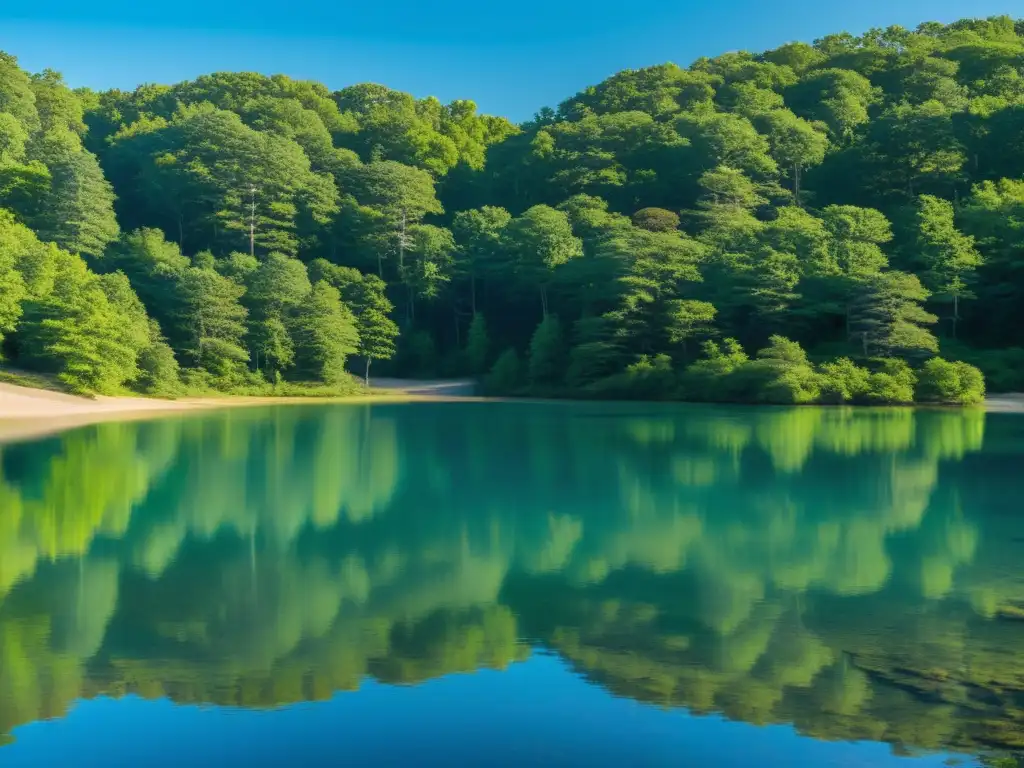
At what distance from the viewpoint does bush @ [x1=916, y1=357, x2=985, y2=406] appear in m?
35.5

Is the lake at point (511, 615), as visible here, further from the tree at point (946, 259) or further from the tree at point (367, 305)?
the tree at point (367, 305)

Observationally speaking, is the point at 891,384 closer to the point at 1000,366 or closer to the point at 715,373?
the point at 1000,366

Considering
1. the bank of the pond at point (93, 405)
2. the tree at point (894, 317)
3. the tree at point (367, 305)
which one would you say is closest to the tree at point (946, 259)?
the tree at point (894, 317)

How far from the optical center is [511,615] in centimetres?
865

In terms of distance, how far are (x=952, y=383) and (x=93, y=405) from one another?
2885 cm

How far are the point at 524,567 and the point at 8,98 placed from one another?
2430 inches

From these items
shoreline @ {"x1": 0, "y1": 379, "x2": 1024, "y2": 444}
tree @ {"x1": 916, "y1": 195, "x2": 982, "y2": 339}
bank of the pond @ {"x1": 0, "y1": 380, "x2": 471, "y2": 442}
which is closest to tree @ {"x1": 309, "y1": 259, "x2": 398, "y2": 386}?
shoreline @ {"x1": 0, "y1": 379, "x2": 1024, "y2": 444}

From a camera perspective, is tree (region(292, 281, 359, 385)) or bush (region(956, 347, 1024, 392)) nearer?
bush (region(956, 347, 1024, 392))

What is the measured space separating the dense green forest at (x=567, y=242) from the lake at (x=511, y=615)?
20524mm

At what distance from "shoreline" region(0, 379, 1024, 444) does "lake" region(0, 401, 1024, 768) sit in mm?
10176

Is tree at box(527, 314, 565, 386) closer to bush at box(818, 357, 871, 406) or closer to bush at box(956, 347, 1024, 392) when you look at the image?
bush at box(818, 357, 871, 406)

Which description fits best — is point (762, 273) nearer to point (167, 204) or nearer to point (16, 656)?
point (167, 204)

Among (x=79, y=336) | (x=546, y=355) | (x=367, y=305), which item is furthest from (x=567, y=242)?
(x=79, y=336)

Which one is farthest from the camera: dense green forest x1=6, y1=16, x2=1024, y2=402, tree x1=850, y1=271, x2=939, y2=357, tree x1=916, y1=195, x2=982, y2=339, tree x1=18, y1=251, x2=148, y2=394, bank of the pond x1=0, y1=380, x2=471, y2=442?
tree x1=916, y1=195, x2=982, y2=339
